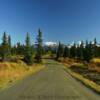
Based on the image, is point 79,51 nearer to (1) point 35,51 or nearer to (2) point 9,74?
(1) point 35,51

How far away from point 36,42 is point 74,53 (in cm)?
4243

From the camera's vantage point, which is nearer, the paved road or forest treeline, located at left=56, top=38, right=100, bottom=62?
the paved road

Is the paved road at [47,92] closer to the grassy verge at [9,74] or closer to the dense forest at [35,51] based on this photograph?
the grassy verge at [9,74]

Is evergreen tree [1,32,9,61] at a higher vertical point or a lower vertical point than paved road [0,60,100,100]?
higher

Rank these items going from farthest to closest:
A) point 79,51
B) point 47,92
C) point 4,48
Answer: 1. point 79,51
2. point 4,48
3. point 47,92

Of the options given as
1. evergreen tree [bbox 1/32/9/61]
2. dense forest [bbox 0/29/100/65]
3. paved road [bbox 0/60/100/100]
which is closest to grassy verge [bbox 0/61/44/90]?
paved road [bbox 0/60/100/100]

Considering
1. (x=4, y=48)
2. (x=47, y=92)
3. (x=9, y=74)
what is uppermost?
(x=4, y=48)

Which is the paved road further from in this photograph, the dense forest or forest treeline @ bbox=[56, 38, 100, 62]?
forest treeline @ bbox=[56, 38, 100, 62]

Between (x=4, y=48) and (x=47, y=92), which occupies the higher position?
(x=4, y=48)

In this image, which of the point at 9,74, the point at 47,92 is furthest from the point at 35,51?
the point at 47,92

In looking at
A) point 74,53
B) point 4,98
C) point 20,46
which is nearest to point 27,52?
point 4,98

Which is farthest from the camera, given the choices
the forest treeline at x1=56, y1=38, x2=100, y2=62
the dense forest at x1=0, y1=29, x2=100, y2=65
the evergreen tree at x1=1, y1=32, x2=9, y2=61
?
the forest treeline at x1=56, y1=38, x2=100, y2=62

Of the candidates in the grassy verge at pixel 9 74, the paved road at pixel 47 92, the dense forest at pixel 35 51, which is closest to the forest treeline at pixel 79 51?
the dense forest at pixel 35 51

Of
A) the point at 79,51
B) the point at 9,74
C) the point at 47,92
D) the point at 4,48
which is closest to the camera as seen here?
the point at 47,92
